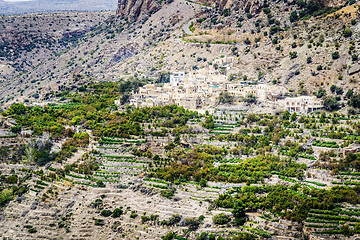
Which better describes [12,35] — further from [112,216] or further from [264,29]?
[112,216]

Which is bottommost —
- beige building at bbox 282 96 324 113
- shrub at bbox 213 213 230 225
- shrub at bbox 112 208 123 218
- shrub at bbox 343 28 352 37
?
shrub at bbox 112 208 123 218

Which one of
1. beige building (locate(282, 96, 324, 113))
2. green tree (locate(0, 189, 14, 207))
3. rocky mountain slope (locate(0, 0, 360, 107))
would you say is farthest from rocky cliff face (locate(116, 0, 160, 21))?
green tree (locate(0, 189, 14, 207))

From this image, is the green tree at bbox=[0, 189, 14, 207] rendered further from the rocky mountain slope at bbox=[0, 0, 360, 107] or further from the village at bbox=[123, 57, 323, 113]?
the rocky mountain slope at bbox=[0, 0, 360, 107]

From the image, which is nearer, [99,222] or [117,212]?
[99,222]

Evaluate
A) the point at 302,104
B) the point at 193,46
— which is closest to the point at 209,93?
the point at 302,104

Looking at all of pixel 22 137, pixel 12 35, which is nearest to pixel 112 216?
pixel 22 137

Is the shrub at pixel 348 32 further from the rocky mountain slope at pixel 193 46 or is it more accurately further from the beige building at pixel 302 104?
the beige building at pixel 302 104

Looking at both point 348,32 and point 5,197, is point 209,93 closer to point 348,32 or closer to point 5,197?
point 348,32

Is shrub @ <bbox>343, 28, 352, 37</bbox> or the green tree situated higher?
shrub @ <bbox>343, 28, 352, 37</bbox>
